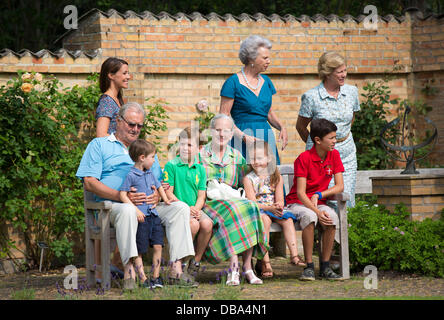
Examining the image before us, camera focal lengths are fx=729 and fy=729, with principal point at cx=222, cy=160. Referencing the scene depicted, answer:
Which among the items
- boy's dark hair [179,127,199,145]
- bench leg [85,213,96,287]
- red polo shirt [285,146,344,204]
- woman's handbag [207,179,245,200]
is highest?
boy's dark hair [179,127,199,145]

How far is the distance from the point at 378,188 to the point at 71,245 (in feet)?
10.1

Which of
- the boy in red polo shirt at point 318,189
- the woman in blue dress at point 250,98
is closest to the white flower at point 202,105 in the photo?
the woman in blue dress at point 250,98

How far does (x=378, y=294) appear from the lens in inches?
199

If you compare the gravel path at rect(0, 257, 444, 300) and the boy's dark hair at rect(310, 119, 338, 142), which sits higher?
Answer: the boy's dark hair at rect(310, 119, 338, 142)

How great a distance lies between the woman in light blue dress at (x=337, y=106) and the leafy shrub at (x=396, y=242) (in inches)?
16.5

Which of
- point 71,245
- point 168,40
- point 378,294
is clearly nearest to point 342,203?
point 378,294

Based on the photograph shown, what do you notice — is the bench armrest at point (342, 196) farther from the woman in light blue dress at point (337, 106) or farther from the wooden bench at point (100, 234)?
the wooden bench at point (100, 234)

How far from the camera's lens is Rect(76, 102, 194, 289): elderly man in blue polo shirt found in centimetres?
540

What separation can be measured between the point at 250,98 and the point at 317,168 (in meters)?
0.82

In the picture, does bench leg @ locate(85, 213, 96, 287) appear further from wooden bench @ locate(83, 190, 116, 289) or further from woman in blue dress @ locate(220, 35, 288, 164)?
woman in blue dress @ locate(220, 35, 288, 164)

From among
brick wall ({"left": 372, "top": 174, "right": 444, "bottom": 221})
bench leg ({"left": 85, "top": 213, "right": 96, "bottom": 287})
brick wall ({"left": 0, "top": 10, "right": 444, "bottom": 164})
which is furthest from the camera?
brick wall ({"left": 0, "top": 10, "right": 444, "bottom": 164})

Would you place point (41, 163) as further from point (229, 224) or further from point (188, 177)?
point (229, 224)

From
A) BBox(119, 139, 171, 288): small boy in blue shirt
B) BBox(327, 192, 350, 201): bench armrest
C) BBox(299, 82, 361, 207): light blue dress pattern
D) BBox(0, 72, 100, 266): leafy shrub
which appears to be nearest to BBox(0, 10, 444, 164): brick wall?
BBox(0, 72, 100, 266): leafy shrub

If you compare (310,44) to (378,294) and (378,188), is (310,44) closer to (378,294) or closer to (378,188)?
(378,188)
